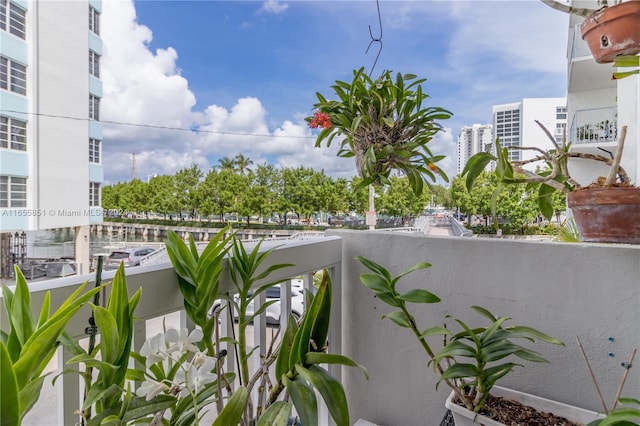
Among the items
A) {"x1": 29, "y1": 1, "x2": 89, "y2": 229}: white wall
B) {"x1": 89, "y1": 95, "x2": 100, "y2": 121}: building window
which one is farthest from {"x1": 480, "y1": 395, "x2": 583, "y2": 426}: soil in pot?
{"x1": 89, "y1": 95, "x2": 100, "y2": 121}: building window

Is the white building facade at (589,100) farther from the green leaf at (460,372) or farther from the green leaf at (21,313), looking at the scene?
the green leaf at (21,313)

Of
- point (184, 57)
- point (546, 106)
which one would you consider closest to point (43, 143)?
point (184, 57)

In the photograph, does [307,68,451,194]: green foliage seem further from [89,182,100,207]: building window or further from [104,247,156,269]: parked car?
[89,182,100,207]: building window

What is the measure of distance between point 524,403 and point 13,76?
11.3 ft

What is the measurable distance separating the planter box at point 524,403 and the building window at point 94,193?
3.51 meters

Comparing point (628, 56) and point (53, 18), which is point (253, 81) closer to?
point (53, 18)

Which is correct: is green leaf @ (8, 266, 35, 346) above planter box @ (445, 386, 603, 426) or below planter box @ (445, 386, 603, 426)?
above

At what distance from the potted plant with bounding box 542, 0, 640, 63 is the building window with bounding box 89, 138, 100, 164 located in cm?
386

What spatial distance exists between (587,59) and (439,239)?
3.86 m

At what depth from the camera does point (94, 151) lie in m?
3.62

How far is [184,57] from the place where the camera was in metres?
6.56

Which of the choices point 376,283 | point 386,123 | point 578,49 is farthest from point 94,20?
point 578,49

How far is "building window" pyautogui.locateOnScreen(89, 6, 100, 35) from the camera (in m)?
3.73

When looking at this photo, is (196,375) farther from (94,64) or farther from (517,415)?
(94,64)
